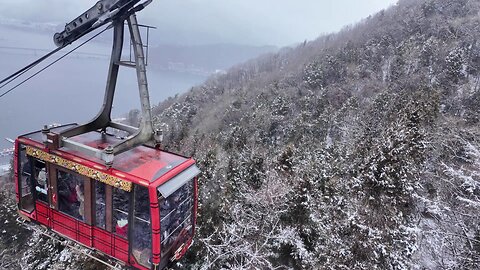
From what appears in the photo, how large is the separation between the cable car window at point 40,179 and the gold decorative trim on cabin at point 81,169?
0.74ft

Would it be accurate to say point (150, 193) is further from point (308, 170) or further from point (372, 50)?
point (372, 50)

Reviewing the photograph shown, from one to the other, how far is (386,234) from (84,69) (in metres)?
158

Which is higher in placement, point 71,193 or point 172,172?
point 172,172

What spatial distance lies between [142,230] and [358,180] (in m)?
10.2

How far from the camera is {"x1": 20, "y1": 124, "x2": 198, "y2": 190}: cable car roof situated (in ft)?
18.9

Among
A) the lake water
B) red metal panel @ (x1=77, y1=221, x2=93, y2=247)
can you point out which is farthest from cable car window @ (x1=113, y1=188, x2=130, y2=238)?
the lake water

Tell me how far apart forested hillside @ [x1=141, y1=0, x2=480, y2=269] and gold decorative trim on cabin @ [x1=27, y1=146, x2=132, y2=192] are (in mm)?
6586

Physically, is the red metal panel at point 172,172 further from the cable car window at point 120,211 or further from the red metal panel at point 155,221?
the cable car window at point 120,211

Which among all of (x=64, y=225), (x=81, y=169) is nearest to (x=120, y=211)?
(x=81, y=169)

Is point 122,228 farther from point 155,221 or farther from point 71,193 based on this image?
point 71,193

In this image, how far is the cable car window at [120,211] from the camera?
235 inches

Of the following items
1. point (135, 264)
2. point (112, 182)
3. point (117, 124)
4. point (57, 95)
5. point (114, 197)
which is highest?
point (117, 124)

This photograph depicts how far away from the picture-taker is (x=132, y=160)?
6.38 m

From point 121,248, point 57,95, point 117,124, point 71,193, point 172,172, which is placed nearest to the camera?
point 172,172
